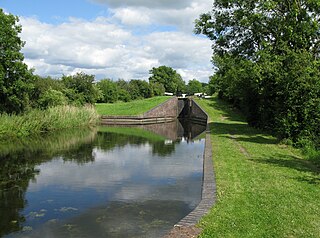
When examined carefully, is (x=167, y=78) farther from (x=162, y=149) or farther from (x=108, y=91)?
(x=162, y=149)

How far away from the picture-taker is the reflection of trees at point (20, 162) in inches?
325

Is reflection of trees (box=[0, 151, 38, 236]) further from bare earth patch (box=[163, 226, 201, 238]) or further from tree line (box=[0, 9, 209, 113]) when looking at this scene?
tree line (box=[0, 9, 209, 113])

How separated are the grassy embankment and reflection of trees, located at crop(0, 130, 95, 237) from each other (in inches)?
173

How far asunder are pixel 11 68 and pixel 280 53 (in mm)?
18023

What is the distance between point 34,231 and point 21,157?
10129mm

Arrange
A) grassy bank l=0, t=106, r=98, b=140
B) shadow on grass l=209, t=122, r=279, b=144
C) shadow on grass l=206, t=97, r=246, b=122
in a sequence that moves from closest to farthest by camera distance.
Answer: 1. shadow on grass l=209, t=122, r=279, b=144
2. grassy bank l=0, t=106, r=98, b=140
3. shadow on grass l=206, t=97, r=246, b=122

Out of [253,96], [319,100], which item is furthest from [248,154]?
[253,96]

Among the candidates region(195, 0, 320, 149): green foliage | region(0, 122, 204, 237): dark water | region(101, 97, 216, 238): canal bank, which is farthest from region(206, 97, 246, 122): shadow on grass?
region(0, 122, 204, 237): dark water

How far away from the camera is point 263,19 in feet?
62.6

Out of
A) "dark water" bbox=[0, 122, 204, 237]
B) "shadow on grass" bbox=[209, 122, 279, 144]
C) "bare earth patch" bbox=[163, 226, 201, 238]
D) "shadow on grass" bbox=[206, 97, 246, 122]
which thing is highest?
"shadow on grass" bbox=[206, 97, 246, 122]

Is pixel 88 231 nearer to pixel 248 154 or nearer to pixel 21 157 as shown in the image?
pixel 248 154

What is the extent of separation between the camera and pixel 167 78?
301ft

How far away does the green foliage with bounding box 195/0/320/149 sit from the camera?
15.4m

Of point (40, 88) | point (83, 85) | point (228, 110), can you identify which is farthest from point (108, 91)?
point (40, 88)
